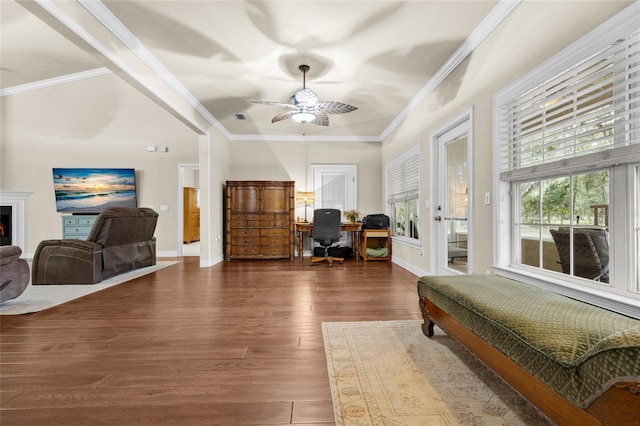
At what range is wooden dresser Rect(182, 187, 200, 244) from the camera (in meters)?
9.52

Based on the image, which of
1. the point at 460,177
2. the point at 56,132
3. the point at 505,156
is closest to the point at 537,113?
the point at 505,156

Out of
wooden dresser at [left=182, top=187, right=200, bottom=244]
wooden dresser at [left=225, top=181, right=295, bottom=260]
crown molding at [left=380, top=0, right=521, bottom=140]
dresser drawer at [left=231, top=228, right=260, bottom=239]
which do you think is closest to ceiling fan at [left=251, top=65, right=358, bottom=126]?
crown molding at [left=380, top=0, right=521, bottom=140]

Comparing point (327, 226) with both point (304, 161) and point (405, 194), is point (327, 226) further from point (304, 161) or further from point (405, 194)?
point (304, 161)

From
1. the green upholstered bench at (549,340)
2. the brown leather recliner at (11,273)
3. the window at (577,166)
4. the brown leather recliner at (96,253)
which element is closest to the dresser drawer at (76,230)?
the brown leather recliner at (96,253)

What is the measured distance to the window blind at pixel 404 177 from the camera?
4758mm

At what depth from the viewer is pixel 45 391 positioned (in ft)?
5.01

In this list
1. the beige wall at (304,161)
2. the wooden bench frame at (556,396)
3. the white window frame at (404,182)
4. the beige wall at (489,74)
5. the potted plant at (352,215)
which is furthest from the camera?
the beige wall at (304,161)

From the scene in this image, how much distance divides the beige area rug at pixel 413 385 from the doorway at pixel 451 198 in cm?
182

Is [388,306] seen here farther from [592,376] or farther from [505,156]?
[592,376]

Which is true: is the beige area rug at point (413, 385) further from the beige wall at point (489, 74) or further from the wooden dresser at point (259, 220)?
the wooden dresser at point (259, 220)

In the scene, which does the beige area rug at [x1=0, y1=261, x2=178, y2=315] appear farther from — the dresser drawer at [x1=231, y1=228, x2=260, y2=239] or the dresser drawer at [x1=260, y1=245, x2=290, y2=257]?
the dresser drawer at [x1=260, y1=245, x2=290, y2=257]

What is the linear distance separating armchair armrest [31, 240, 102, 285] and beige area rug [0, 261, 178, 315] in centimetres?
10

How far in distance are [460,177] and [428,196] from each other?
2.06ft

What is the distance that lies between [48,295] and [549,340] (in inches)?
181
